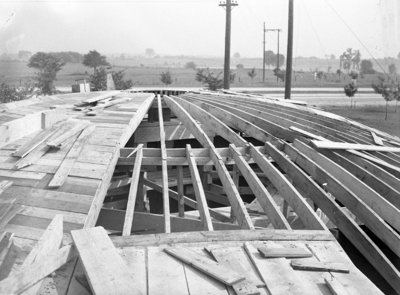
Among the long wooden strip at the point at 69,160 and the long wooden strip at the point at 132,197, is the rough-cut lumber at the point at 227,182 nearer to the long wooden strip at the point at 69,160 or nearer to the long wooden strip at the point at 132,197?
the long wooden strip at the point at 132,197

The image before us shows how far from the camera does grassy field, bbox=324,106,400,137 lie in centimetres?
2898

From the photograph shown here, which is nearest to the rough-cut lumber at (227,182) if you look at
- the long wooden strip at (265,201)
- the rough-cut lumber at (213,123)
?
the long wooden strip at (265,201)

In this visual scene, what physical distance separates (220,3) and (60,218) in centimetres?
2240

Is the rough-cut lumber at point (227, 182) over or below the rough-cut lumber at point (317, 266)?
over

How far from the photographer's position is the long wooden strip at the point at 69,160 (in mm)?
5420

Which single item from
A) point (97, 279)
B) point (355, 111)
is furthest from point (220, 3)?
point (97, 279)

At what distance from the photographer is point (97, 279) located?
297cm

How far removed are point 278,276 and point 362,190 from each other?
94.1 inches

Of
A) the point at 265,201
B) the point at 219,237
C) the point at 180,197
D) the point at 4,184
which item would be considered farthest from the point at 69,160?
the point at 219,237

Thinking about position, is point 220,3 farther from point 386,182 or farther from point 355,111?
point 386,182

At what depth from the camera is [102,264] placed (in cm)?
319

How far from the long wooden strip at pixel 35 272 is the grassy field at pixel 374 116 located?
1040 inches

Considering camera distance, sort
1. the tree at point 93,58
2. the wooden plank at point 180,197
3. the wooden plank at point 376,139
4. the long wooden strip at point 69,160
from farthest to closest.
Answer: the tree at point 93,58 → the wooden plank at point 376,139 → the wooden plank at point 180,197 → the long wooden strip at point 69,160

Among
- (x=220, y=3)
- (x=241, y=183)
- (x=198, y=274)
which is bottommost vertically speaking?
(x=241, y=183)
